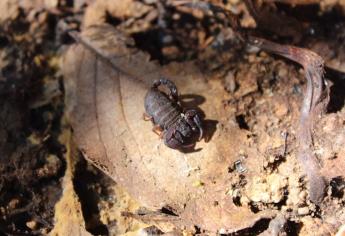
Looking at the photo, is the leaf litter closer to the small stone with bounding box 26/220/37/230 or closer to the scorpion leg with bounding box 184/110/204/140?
the scorpion leg with bounding box 184/110/204/140

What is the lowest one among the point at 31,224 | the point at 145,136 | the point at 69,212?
the point at 31,224

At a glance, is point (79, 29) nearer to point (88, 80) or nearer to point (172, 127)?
point (88, 80)

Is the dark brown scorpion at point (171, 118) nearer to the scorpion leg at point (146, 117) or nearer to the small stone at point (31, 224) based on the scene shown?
the scorpion leg at point (146, 117)

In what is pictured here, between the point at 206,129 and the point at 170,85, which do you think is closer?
the point at 206,129

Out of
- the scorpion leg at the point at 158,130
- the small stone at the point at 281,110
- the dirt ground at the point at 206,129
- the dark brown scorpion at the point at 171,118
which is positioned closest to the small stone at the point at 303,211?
the dirt ground at the point at 206,129

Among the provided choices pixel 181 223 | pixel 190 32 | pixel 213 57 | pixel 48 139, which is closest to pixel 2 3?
pixel 48 139

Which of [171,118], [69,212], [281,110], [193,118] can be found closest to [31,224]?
[69,212]

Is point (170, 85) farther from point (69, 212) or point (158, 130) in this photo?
point (69, 212)
